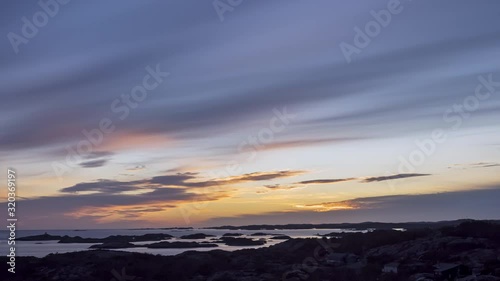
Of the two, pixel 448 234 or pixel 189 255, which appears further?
pixel 189 255

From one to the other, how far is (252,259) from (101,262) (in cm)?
1569

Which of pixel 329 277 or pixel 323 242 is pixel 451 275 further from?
pixel 323 242

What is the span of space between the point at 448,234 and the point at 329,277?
59.1 ft

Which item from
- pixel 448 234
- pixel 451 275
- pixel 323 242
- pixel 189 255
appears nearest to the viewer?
pixel 451 275

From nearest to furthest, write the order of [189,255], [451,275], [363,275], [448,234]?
[451,275]
[363,275]
[448,234]
[189,255]

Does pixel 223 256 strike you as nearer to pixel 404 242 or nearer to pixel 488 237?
pixel 404 242

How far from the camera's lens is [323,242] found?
68250 mm

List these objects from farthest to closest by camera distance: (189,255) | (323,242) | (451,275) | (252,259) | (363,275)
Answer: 1. (323,242)
2. (189,255)
3. (252,259)
4. (363,275)
5. (451,275)

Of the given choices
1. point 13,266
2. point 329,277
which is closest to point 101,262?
point 13,266

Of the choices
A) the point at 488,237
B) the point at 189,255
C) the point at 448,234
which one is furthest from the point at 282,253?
the point at 488,237

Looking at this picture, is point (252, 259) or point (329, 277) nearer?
point (329, 277)

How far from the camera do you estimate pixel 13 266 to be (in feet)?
162

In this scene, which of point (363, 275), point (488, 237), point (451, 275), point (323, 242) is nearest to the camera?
point (451, 275)

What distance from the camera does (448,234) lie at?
5041 centimetres
